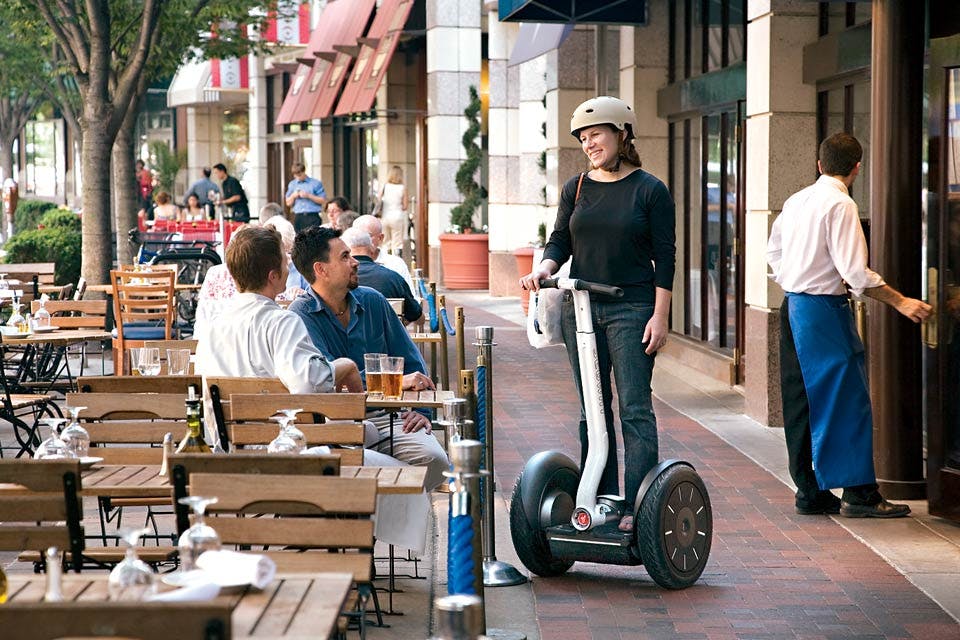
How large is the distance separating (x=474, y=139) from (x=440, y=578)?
20236 millimetres

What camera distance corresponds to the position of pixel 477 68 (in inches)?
1046

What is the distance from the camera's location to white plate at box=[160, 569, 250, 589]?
11.0 feet

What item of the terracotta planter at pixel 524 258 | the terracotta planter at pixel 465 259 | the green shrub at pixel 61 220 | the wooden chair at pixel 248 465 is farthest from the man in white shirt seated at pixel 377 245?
Result: the terracotta planter at pixel 465 259

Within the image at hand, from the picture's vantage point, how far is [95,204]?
17.5m

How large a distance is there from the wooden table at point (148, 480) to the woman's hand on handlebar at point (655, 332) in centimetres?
151

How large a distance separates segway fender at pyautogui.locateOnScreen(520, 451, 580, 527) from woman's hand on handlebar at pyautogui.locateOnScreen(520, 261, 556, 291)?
0.75 m

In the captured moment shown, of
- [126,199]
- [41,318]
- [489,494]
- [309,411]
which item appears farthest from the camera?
[126,199]

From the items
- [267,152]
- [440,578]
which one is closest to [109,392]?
[440,578]

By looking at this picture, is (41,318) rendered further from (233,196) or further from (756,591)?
(233,196)

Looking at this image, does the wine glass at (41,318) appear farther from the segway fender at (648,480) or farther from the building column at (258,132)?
the building column at (258,132)

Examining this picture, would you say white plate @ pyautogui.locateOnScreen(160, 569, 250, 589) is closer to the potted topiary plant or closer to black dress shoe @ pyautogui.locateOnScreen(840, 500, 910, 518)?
black dress shoe @ pyautogui.locateOnScreen(840, 500, 910, 518)

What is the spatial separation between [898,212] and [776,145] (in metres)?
2.79

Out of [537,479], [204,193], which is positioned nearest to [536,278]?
[537,479]

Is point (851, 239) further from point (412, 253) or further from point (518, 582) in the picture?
point (412, 253)
